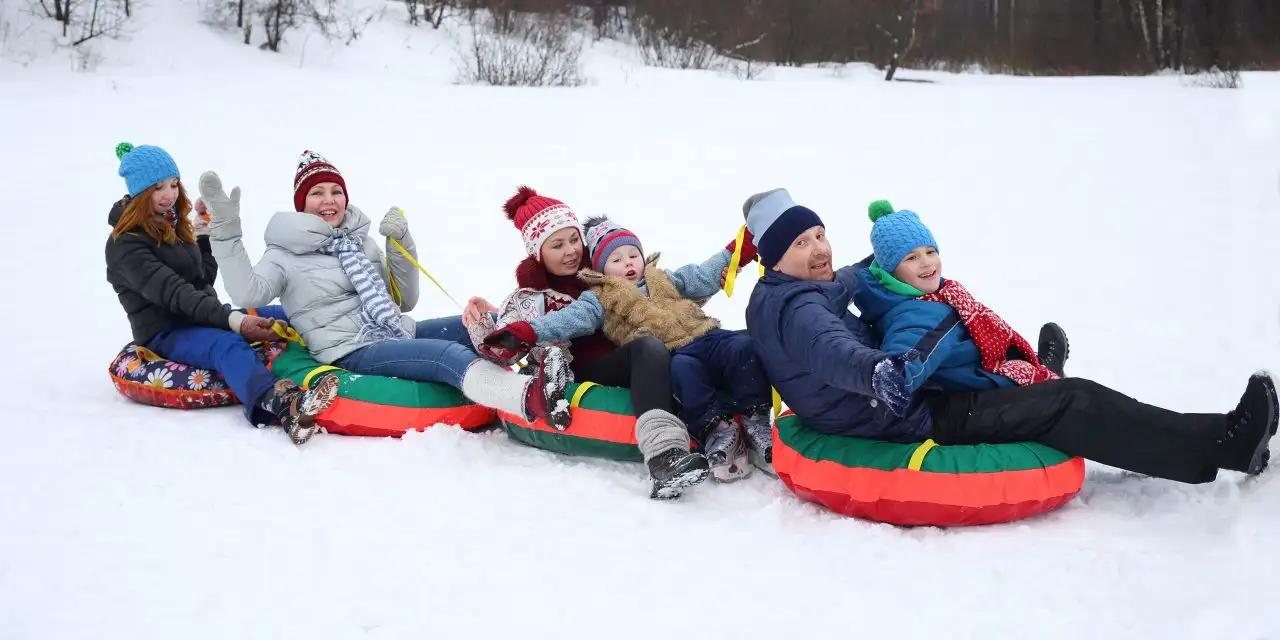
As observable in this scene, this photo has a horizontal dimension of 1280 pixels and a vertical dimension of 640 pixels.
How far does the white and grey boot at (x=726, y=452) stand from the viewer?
3.66m

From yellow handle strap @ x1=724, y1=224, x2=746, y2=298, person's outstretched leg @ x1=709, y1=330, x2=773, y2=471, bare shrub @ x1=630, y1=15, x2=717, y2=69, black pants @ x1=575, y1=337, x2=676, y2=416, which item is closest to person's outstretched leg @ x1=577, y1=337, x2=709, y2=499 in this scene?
black pants @ x1=575, y1=337, x2=676, y2=416

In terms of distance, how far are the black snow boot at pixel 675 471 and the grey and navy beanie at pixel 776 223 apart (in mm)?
719

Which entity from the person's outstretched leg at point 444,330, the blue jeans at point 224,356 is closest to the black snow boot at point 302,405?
the blue jeans at point 224,356

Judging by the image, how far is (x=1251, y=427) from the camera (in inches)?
117

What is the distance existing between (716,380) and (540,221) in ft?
3.26

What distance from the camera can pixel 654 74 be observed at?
14055 mm

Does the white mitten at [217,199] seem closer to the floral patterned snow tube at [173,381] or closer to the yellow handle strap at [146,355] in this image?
the floral patterned snow tube at [173,381]

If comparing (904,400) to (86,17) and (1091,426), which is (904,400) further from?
(86,17)

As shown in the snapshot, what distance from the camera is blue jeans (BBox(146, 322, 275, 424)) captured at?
4355 mm

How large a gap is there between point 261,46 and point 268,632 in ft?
42.9

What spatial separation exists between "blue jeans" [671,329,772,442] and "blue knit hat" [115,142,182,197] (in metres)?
2.49

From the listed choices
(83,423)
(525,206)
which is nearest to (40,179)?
(83,423)

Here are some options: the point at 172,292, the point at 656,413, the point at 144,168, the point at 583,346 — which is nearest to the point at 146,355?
the point at 172,292

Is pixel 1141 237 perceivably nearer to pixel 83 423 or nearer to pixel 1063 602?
pixel 1063 602
